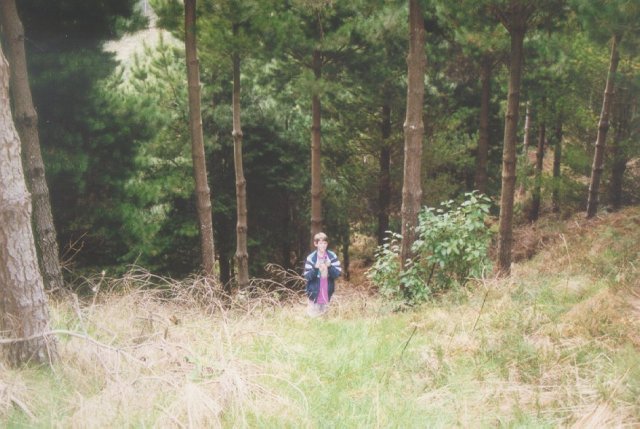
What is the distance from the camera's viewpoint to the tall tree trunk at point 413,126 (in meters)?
8.36

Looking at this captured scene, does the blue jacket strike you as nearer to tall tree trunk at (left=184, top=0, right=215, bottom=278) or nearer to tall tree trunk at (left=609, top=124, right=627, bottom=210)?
tall tree trunk at (left=184, top=0, right=215, bottom=278)

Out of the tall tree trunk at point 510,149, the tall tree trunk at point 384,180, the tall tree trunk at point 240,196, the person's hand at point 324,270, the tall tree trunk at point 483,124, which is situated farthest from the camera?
the tall tree trunk at point 384,180

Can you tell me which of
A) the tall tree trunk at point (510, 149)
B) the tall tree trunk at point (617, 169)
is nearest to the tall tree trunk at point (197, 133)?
the tall tree trunk at point (510, 149)

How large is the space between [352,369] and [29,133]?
20.7 feet

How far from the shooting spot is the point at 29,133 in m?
8.17

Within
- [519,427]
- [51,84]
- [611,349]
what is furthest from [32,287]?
[51,84]

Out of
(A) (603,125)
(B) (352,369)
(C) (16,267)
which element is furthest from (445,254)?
(A) (603,125)

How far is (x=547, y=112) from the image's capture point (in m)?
16.3

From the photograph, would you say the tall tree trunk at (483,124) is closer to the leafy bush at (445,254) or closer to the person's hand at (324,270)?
the leafy bush at (445,254)

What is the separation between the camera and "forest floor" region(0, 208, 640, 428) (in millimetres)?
3518

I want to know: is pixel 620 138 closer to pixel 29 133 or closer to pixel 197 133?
pixel 197 133

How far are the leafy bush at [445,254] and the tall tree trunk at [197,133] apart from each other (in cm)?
386

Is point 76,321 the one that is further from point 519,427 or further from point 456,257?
point 456,257

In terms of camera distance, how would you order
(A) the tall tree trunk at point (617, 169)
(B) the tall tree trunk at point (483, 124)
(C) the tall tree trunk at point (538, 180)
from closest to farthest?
(B) the tall tree trunk at point (483, 124)
(A) the tall tree trunk at point (617, 169)
(C) the tall tree trunk at point (538, 180)
